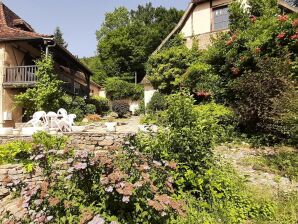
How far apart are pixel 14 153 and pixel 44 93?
774 centimetres

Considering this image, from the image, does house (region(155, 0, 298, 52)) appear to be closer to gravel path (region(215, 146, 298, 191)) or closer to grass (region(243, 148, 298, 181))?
gravel path (region(215, 146, 298, 191))

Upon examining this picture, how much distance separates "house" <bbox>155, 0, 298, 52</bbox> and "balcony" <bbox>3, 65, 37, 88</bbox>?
35.8ft

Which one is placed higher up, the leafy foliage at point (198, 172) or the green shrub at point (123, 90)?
the green shrub at point (123, 90)

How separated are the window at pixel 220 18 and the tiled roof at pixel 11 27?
446 inches

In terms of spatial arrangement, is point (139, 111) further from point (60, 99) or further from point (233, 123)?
point (233, 123)

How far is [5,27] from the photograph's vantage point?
1725cm

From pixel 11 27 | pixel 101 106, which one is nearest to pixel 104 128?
pixel 11 27

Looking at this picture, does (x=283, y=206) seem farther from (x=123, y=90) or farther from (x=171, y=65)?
(x=123, y=90)

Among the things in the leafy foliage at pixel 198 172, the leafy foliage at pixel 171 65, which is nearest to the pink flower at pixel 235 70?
the leafy foliage at pixel 198 172

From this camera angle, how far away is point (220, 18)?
18.8 metres

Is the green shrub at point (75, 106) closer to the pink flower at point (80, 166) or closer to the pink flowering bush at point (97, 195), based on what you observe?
the pink flowering bush at point (97, 195)

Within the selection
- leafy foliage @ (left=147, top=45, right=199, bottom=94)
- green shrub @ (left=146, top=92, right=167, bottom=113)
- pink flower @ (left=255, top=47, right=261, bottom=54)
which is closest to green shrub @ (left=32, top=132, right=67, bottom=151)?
pink flower @ (left=255, top=47, right=261, bottom=54)

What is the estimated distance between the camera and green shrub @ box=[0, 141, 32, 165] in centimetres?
732

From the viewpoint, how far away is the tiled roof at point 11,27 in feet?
52.3
